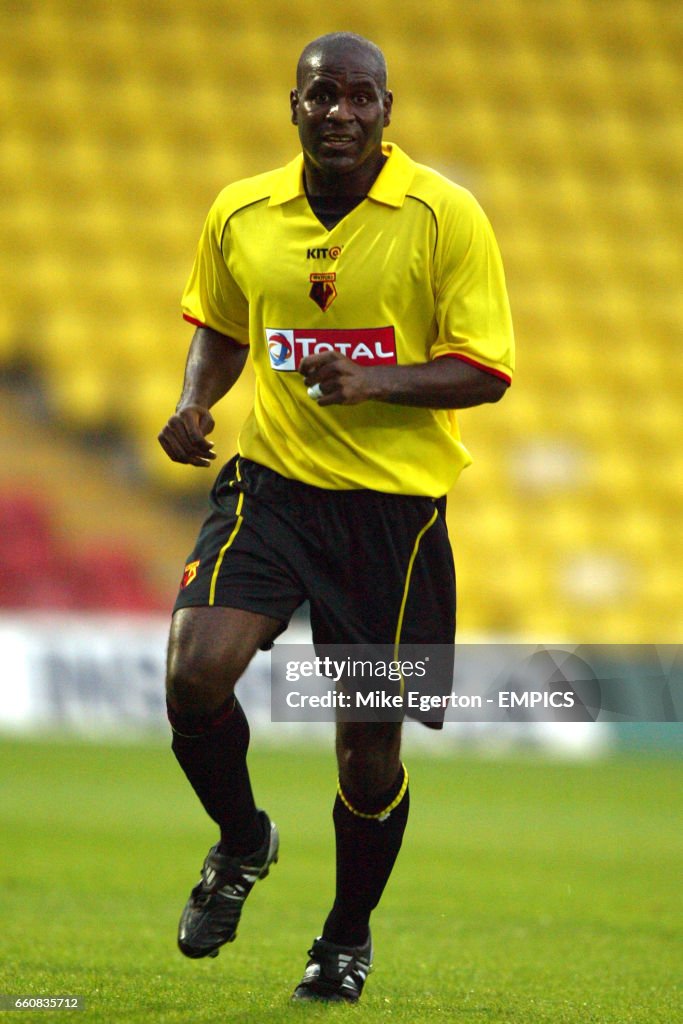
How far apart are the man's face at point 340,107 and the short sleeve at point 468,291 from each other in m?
0.26

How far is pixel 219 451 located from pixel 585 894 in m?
8.41

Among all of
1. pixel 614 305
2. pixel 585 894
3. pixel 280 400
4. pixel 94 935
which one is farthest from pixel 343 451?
pixel 614 305

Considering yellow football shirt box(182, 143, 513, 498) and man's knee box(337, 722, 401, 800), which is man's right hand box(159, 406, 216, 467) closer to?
yellow football shirt box(182, 143, 513, 498)

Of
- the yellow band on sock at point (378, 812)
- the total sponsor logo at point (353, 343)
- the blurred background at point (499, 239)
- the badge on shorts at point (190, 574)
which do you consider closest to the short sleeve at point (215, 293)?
the total sponsor logo at point (353, 343)

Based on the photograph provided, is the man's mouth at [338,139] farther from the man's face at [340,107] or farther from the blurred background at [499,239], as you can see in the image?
the blurred background at [499,239]

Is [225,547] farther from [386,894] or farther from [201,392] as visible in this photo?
[386,894]

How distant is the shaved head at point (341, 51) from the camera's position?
353cm

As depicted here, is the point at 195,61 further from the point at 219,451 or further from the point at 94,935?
the point at 94,935

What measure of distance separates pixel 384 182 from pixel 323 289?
0.30 m

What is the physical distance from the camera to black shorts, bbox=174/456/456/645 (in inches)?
142

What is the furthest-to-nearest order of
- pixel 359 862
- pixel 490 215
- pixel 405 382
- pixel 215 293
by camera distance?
pixel 490 215, pixel 215 293, pixel 359 862, pixel 405 382

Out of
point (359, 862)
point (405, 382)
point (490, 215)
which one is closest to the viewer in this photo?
point (405, 382)

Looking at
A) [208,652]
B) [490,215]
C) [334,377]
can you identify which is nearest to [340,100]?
[334,377]

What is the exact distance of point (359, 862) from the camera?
3762 mm
